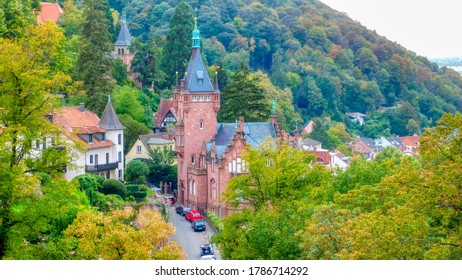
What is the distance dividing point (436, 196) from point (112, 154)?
4170 cm

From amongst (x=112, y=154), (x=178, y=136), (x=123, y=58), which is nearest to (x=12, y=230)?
(x=112, y=154)

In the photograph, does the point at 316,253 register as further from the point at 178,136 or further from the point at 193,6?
the point at 193,6

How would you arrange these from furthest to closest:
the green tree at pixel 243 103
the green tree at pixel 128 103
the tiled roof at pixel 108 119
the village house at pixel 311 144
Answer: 1. the village house at pixel 311 144
2. the green tree at pixel 243 103
3. the green tree at pixel 128 103
4. the tiled roof at pixel 108 119

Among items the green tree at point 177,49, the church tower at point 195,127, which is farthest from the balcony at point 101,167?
the green tree at point 177,49

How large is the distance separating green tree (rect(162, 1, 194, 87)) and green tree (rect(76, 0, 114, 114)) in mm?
17560

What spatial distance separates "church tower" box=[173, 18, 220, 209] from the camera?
71562mm

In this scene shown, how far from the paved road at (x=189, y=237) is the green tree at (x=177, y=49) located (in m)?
34.0

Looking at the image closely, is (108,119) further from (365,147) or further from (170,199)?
(365,147)

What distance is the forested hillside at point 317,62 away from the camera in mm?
148500

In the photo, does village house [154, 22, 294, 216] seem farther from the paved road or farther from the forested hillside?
the forested hillside

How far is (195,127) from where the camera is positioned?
72000 millimetres

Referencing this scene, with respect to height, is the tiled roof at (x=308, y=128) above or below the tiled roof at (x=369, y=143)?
above

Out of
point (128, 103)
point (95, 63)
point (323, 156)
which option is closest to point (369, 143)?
point (323, 156)

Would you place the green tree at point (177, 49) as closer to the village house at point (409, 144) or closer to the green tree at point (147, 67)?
the green tree at point (147, 67)
